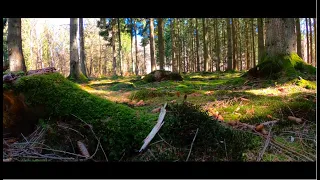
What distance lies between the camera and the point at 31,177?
6.98 ft

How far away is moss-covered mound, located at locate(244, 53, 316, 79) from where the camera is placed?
541 centimetres

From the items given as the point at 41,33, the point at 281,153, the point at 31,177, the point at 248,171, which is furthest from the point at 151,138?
the point at 41,33

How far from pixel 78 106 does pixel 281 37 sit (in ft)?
17.3

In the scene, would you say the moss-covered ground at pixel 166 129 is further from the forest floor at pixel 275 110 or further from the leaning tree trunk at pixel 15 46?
the leaning tree trunk at pixel 15 46

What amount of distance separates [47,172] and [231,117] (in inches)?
88.9

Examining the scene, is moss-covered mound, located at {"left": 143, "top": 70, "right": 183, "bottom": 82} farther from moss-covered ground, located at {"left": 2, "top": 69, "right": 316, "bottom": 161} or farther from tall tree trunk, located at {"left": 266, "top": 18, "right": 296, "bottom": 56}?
moss-covered ground, located at {"left": 2, "top": 69, "right": 316, "bottom": 161}

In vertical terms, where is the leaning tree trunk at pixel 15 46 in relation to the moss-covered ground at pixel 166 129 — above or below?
above

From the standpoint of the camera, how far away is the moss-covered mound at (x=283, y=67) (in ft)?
17.8

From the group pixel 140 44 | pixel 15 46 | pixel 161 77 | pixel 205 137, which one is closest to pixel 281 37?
pixel 161 77

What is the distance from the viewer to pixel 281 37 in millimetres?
5996

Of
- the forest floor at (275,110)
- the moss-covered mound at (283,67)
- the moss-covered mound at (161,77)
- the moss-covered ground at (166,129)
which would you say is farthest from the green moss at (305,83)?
the moss-covered mound at (161,77)

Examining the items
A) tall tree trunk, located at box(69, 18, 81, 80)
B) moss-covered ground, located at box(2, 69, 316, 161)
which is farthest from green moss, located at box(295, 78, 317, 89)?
tall tree trunk, located at box(69, 18, 81, 80)

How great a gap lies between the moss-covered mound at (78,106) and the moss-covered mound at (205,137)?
0.28m
